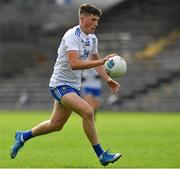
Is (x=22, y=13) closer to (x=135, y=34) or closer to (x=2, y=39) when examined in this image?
(x=2, y=39)

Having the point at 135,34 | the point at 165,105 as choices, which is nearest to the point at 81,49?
the point at 165,105

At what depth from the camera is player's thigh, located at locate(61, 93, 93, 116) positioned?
10461 mm

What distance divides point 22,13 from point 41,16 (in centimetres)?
108

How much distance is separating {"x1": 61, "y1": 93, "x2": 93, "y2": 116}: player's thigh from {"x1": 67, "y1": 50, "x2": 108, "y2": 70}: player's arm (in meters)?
0.44

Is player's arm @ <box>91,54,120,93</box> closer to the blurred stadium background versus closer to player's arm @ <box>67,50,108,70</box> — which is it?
player's arm @ <box>67,50,108,70</box>

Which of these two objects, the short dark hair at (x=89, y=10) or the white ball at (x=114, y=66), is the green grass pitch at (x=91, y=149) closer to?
the white ball at (x=114, y=66)

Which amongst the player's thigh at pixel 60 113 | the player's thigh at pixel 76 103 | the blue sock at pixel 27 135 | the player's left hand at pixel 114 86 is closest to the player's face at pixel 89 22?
the player's left hand at pixel 114 86

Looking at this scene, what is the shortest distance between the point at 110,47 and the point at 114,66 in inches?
1101

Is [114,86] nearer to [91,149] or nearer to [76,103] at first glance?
[76,103]

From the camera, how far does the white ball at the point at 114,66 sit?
10.4 m

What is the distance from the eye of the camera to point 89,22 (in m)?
10.7

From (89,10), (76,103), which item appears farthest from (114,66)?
(89,10)

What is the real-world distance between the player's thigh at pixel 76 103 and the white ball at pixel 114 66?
549 mm

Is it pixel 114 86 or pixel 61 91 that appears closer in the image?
pixel 61 91
